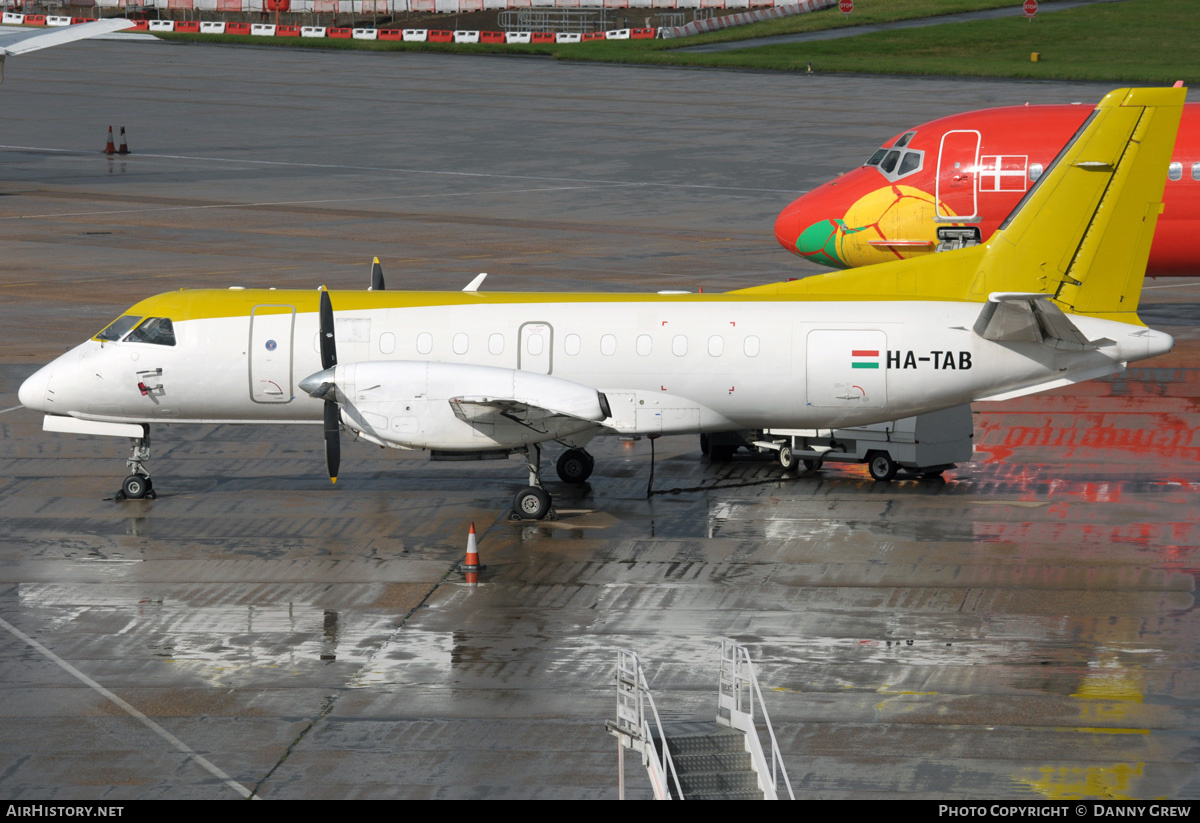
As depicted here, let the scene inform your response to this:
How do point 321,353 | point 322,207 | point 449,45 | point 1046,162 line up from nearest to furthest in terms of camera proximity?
point 321,353 → point 1046,162 → point 322,207 → point 449,45

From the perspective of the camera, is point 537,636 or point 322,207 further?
point 322,207

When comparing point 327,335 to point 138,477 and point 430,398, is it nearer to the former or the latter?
point 430,398

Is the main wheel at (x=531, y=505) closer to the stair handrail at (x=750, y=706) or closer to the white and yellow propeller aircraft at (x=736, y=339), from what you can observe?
the white and yellow propeller aircraft at (x=736, y=339)

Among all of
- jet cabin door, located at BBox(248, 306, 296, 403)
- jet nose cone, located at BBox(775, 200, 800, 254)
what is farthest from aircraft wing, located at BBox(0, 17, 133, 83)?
jet cabin door, located at BBox(248, 306, 296, 403)

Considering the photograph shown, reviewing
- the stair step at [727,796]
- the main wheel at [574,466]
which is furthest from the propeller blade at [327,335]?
the stair step at [727,796]

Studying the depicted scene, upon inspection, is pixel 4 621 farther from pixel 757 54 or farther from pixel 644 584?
pixel 757 54

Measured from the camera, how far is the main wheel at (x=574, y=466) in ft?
88.2

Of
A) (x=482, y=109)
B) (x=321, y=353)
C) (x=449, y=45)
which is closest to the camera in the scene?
(x=321, y=353)

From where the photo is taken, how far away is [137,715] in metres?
17.0

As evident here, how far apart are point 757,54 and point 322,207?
1819 inches

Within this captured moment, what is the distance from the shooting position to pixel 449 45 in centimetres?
10462

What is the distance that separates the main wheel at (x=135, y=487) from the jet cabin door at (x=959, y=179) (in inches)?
780

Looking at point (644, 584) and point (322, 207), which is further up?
point (322, 207)
